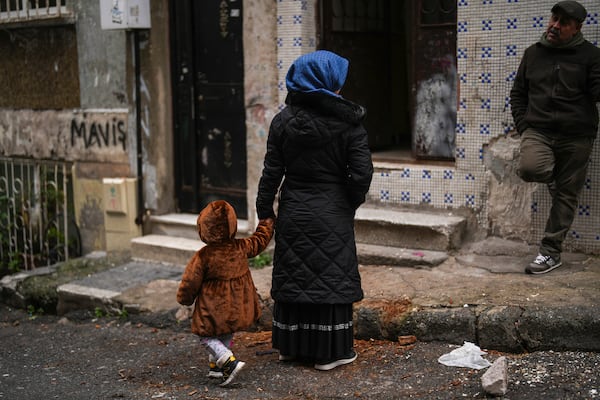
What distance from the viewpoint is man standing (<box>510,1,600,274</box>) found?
5.22 metres

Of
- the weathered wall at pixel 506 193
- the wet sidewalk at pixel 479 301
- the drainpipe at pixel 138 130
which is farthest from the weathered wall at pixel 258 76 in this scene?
the weathered wall at pixel 506 193

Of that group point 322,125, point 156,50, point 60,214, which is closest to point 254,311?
point 322,125

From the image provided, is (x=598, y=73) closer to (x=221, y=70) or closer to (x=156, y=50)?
(x=221, y=70)

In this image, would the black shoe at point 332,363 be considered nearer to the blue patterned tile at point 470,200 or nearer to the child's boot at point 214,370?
the child's boot at point 214,370

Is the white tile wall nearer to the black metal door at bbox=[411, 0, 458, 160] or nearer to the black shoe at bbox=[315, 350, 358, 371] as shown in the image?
the black metal door at bbox=[411, 0, 458, 160]

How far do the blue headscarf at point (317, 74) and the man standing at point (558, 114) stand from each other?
1653 mm

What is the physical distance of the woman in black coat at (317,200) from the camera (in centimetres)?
445

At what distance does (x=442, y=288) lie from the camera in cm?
536

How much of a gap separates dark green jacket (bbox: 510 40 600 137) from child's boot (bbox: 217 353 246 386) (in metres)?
2.56

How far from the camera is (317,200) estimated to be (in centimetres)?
455

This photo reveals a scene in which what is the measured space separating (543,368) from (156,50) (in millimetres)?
4781

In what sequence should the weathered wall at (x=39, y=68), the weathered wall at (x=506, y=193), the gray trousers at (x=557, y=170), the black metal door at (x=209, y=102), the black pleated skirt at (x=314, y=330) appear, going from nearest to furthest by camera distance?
the black pleated skirt at (x=314, y=330), the gray trousers at (x=557, y=170), the weathered wall at (x=506, y=193), the black metal door at (x=209, y=102), the weathered wall at (x=39, y=68)

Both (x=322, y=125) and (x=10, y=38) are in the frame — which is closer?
(x=322, y=125)

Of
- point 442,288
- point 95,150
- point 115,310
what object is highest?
point 95,150
